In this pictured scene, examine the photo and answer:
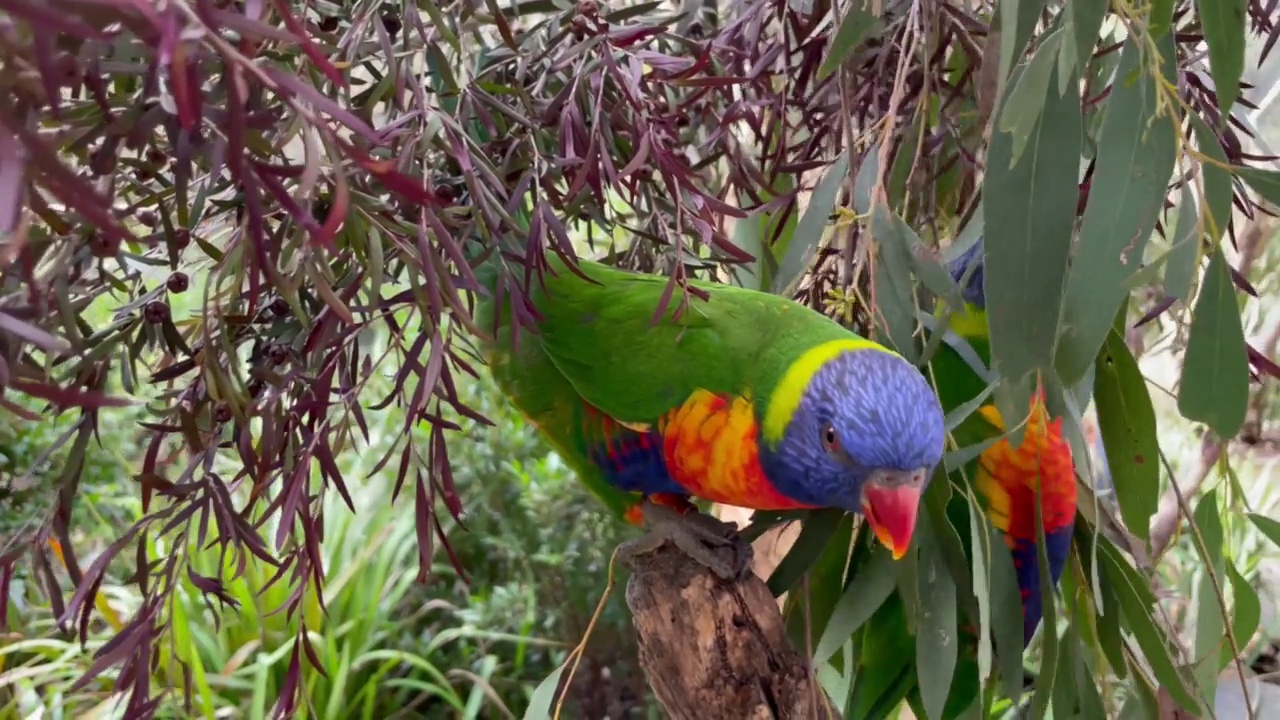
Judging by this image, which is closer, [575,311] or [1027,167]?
[1027,167]

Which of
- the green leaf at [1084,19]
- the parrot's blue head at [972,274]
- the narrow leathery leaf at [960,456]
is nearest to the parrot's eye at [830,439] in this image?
the narrow leathery leaf at [960,456]

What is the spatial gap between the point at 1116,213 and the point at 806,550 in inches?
16.3

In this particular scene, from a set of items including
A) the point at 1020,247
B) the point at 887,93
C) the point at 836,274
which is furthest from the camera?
the point at 836,274

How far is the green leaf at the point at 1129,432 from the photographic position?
0.77 meters

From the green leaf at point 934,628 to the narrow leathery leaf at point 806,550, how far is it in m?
0.10

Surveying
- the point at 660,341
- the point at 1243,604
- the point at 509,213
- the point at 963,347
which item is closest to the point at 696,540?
the point at 660,341

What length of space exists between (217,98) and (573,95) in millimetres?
252

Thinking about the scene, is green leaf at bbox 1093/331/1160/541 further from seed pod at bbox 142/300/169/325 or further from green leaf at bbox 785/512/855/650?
seed pod at bbox 142/300/169/325

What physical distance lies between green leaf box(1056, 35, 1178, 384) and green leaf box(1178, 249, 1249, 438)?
83mm

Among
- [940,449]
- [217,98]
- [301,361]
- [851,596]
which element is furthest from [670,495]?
[217,98]

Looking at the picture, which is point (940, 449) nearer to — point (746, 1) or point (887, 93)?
point (887, 93)

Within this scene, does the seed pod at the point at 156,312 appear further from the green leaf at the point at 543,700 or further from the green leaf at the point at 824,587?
the green leaf at the point at 824,587

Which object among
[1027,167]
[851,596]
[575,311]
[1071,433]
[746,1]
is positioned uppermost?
[746,1]

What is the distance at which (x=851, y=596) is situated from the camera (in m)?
0.78
